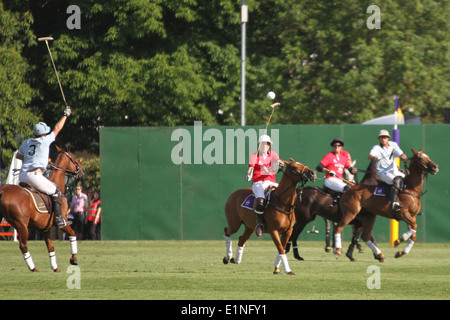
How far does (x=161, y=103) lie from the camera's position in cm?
3438

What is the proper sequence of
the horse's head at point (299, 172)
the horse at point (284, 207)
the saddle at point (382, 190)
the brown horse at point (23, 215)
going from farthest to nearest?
the saddle at point (382, 190)
the brown horse at point (23, 215)
the horse at point (284, 207)
the horse's head at point (299, 172)

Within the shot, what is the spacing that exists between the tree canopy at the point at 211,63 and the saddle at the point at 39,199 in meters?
14.9

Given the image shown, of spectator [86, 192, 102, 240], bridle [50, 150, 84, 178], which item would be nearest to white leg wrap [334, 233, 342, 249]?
bridle [50, 150, 84, 178]

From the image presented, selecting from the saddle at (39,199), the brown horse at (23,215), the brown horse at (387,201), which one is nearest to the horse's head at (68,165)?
the brown horse at (23,215)

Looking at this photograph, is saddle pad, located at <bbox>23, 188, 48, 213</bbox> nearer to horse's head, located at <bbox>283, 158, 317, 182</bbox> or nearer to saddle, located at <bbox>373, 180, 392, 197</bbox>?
horse's head, located at <bbox>283, 158, 317, 182</bbox>

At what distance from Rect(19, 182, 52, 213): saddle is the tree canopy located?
1487 centimetres

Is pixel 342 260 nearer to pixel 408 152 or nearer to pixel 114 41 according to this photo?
pixel 408 152

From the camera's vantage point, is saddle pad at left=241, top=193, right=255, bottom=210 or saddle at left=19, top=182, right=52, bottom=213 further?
saddle pad at left=241, top=193, right=255, bottom=210

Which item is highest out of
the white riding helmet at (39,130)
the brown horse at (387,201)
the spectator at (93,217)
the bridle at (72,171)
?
the white riding helmet at (39,130)

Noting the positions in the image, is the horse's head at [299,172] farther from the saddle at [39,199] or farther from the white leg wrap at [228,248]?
the saddle at [39,199]

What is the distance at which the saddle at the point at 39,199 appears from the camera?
17719 millimetres

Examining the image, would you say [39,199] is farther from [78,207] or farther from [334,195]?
[78,207]

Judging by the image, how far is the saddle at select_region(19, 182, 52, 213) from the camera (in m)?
17.7
